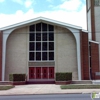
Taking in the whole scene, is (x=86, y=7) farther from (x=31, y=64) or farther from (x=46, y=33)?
(x=31, y=64)

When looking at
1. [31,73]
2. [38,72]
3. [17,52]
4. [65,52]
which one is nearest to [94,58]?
[65,52]

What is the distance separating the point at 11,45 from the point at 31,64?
4372 mm

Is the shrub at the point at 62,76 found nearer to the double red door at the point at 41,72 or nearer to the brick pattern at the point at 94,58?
the double red door at the point at 41,72

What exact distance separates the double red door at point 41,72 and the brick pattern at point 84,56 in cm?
494

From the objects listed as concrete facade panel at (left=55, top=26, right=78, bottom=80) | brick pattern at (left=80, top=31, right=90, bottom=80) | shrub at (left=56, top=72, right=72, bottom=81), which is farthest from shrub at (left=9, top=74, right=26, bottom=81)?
brick pattern at (left=80, top=31, right=90, bottom=80)

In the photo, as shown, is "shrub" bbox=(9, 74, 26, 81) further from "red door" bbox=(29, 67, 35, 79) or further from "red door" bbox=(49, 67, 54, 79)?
"red door" bbox=(49, 67, 54, 79)

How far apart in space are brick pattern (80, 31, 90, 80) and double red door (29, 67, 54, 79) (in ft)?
16.2

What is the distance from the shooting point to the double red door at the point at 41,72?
111 feet

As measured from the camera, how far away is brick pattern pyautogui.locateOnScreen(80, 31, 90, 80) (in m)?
32.7

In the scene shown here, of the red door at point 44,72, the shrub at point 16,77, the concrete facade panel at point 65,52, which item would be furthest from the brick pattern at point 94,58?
the shrub at point 16,77

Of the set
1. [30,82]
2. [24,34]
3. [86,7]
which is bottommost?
[30,82]

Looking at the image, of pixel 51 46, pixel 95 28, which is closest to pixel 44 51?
pixel 51 46

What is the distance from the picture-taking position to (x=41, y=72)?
112ft

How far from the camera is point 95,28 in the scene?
1529 inches
